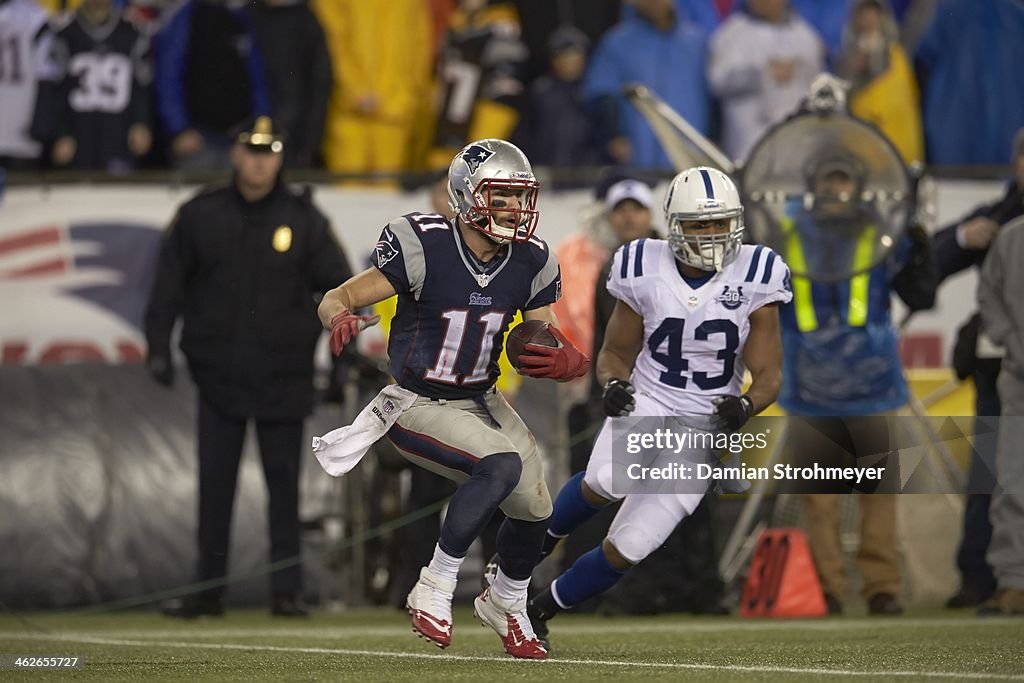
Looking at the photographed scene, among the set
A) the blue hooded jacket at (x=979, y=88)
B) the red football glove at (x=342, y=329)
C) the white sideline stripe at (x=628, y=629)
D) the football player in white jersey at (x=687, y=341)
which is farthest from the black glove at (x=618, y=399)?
the blue hooded jacket at (x=979, y=88)

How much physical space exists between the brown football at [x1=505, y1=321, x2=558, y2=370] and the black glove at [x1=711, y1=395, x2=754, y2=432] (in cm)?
73

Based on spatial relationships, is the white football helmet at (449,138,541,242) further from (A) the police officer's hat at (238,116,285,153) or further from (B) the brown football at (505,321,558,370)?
(A) the police officer's hat at (238,116,285,153)

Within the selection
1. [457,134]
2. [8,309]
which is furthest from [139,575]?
[457,134]

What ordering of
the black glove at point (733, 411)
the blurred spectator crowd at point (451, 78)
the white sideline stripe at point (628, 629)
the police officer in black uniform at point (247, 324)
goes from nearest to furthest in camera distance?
the black glove at point (733, 411), the white sideline stripe at point (628, 629), the police officer in black uniform at point (247, 324), the blurred spectator crowd at point (451, 78)

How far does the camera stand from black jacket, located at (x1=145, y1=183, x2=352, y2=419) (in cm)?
796

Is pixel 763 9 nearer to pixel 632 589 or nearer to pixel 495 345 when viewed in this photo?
pixel 632 589

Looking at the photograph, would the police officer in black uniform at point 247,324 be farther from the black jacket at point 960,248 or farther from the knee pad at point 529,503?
the black jacket at point 960,248

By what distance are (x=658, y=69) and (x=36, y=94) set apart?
10.8 ft

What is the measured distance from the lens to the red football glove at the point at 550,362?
550 centimetres

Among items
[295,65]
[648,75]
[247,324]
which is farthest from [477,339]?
[648,75]

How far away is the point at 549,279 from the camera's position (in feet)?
19.1

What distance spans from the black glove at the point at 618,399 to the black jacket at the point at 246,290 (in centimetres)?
231

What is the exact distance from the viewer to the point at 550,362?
550cm

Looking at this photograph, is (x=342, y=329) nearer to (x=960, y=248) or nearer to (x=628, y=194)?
(x=628, y=194)
